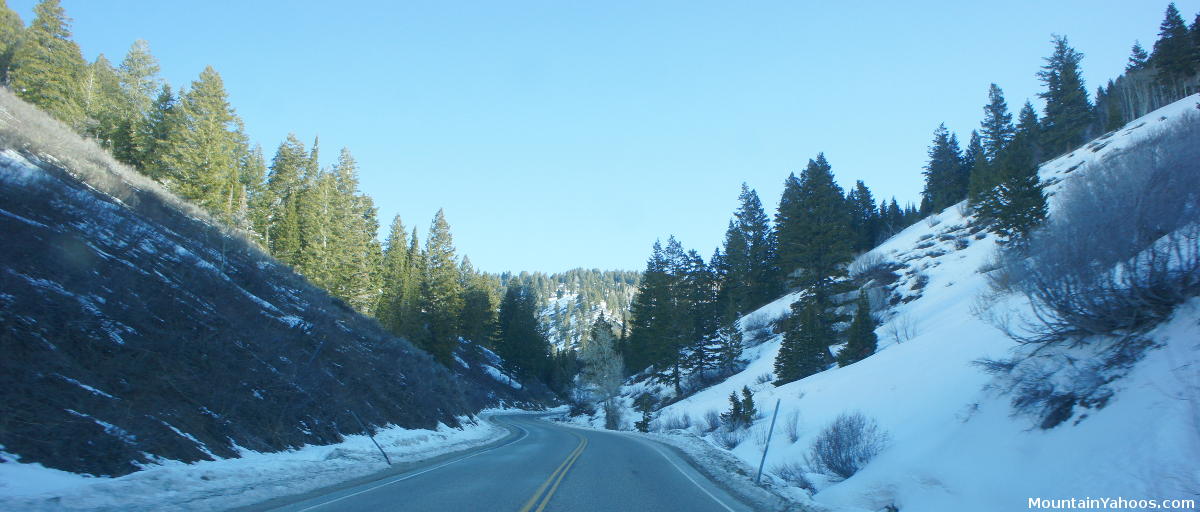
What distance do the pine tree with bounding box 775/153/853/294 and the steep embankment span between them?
23149 mm

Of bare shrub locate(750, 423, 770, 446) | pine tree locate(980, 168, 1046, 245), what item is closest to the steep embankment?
bare shrub locate(750, 423, 770, 446)

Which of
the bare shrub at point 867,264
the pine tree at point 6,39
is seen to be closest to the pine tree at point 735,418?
the bare shrub at point 867,264

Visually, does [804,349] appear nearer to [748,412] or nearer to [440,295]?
[748,412]

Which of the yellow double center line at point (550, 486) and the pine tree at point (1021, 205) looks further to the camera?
the pine tree at point (1021, 205)

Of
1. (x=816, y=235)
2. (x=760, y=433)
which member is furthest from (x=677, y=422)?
(x=816, y=235)

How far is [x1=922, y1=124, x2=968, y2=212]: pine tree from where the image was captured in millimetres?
62750

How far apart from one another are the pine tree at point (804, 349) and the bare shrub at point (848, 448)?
16571 millimetres

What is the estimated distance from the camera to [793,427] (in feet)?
57.2

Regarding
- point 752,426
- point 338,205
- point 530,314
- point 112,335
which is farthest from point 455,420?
point 530,314

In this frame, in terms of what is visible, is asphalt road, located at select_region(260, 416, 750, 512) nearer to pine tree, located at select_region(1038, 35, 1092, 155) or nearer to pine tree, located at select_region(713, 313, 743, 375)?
pine tree, located at select_region(713, 313, 743, 375)

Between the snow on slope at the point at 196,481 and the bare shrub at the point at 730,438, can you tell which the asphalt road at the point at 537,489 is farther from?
the bare shrub at the point at 730,438

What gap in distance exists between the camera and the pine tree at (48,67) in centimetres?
3547

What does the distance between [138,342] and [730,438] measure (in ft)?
61.6

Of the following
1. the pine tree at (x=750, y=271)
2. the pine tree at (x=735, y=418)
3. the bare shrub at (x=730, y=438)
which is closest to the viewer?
the bare shrub at (x=730, y=438)
